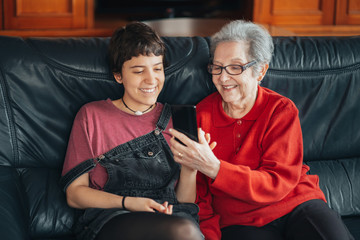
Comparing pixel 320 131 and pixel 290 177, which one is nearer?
pixel 290 177

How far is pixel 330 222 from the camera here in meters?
1.58

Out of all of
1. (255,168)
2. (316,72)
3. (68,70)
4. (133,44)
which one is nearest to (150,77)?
(133,44)

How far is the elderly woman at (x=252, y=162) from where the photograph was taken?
5.19 ft

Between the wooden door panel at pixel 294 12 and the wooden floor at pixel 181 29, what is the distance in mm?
71

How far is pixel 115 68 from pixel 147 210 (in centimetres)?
54

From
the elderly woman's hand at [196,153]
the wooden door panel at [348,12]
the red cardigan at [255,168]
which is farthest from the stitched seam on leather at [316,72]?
the wooden door panel at [348,12]

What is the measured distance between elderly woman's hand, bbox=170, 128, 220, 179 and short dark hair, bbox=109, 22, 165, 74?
345 millimetres

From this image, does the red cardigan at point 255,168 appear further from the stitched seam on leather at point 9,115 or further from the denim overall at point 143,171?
the stitched seam on leather at point 9,115

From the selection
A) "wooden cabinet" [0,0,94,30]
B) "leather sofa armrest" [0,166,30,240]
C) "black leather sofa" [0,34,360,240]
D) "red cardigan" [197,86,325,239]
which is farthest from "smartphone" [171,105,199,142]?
"wooden cabinet" [0,0,94,30]

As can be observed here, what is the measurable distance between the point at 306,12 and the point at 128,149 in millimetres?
2367

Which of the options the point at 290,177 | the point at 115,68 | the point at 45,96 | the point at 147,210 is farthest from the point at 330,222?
the point at 45,96

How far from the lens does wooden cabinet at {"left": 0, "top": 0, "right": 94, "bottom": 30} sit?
324cm

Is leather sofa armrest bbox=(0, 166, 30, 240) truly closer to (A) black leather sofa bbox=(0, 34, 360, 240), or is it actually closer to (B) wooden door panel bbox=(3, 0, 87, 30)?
(A) black leather sofa bbox=(0, 34, 360, 240)

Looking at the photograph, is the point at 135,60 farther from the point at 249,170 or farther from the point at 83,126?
the point at 249,170
